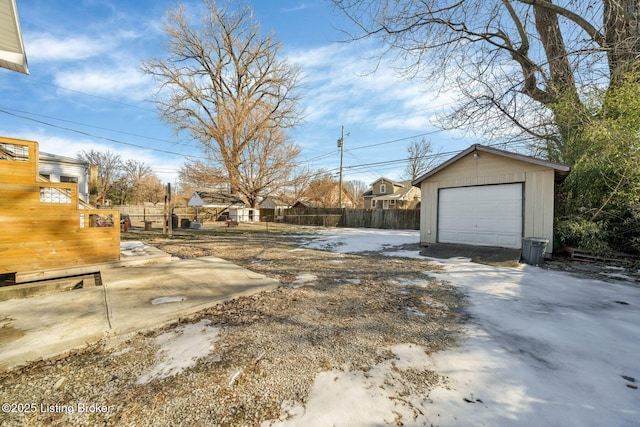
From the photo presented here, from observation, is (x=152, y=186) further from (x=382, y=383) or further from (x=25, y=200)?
(x=382, y=383)

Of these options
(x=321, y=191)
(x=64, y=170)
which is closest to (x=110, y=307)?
(x=64, y=170)

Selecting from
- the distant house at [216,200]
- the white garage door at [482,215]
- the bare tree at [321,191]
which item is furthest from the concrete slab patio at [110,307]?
the bare tree at [321,191]

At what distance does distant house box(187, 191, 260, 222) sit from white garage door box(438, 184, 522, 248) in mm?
19290

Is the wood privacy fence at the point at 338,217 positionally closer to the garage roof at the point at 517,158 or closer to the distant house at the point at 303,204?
the distant house at the point at 303,204

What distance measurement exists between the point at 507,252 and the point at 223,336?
6.90m

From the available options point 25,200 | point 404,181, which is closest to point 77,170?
point 25,200

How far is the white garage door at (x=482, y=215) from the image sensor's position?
21.8 ft

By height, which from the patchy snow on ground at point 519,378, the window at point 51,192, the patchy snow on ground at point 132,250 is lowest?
the patchy snow on ground at point 519,378

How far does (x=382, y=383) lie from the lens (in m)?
1.72

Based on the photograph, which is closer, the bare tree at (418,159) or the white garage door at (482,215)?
the white garage door at (482,215)

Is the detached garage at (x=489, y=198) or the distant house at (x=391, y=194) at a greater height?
the distant house at (x=391, y=194)

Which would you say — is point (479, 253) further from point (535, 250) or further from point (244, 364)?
point (244, 364)

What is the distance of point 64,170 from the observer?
1242cm

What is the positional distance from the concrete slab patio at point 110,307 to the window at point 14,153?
6.95ft
